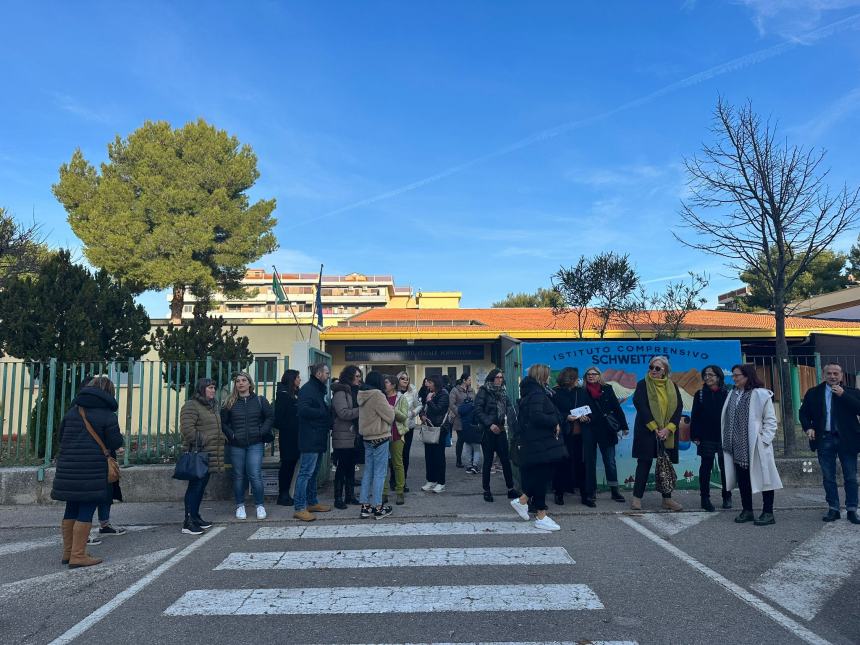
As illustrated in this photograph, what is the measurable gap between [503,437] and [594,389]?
1319 millimetres

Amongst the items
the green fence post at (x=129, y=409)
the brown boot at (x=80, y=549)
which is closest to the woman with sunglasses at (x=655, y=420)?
the brown boot at (x=80, y=549)

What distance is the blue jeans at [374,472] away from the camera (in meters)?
7.02

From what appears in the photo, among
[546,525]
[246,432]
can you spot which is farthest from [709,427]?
[246,432]

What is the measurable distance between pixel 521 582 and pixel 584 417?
122 inches

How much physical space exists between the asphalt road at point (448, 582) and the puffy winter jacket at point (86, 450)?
68 centimetres

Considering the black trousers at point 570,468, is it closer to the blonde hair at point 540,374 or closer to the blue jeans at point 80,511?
the blonde hair at point 540,374

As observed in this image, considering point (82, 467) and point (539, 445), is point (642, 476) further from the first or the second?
point (82, 467)

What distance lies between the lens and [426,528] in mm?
6492

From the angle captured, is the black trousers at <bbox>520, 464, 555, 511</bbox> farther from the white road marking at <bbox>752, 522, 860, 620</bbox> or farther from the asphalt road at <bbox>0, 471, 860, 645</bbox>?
the white road marking at <bbox>752, 522, 860, 620</bbox>

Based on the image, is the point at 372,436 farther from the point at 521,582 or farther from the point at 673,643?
the point at 673,643

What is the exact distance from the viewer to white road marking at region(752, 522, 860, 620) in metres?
4.28

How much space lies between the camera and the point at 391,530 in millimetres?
6445

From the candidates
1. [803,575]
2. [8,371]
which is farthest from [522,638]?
[8,371]

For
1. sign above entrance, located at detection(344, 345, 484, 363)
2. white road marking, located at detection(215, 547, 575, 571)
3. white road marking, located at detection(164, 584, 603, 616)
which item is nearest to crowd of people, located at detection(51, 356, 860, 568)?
white road marking, located at detection(215, 547, 575, 571)
